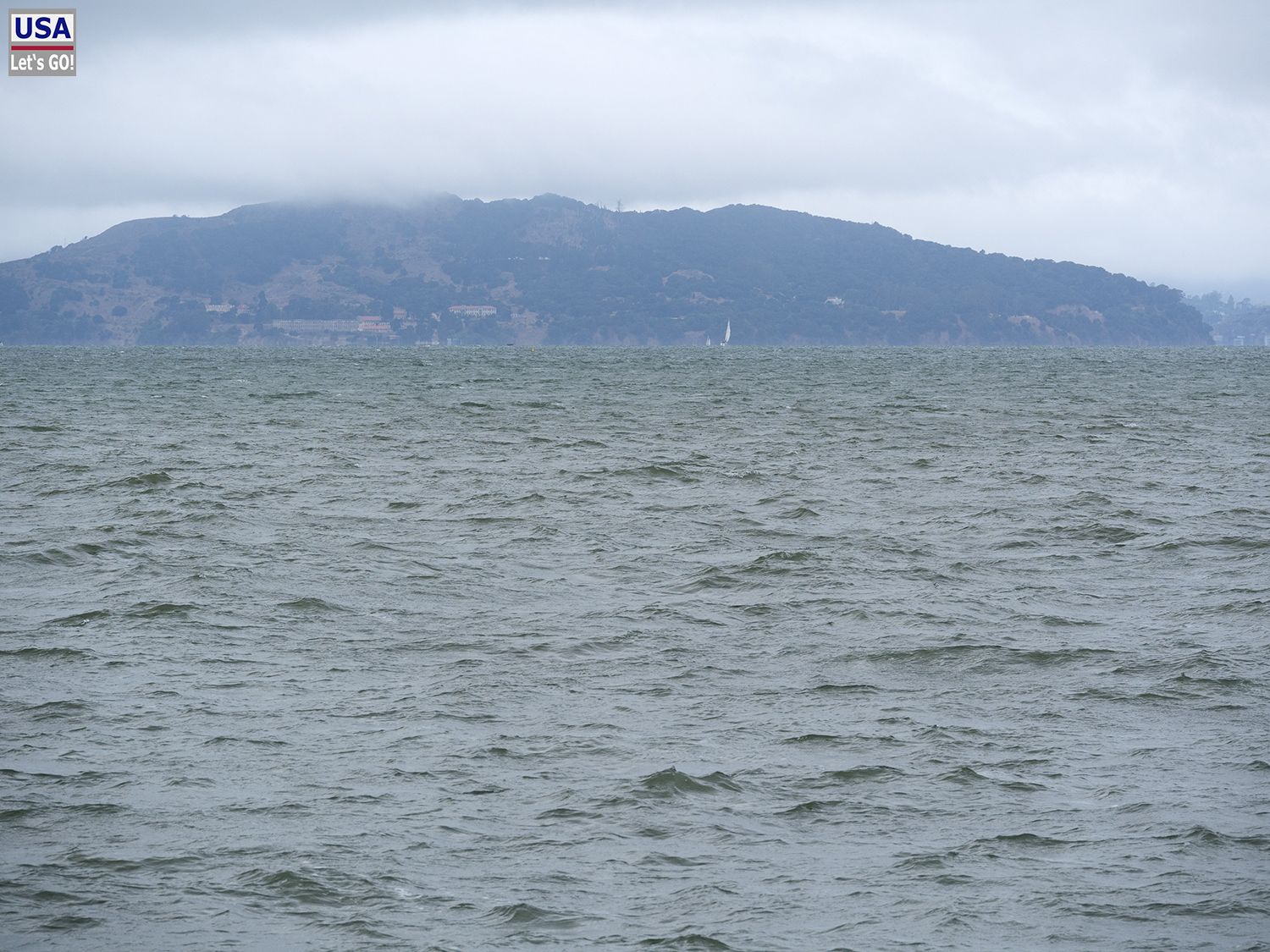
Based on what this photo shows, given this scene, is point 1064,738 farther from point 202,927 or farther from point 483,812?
point 202,927

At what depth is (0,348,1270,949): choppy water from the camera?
29.3 ft

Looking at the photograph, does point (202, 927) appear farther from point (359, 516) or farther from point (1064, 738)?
point (359, 516)

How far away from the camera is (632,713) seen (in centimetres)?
1309

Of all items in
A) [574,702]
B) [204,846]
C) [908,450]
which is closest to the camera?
[204,846]

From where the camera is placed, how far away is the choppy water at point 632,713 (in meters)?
8.92

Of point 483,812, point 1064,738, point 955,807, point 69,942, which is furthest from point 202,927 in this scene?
point 1064,738

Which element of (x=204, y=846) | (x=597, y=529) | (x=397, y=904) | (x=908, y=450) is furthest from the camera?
(x=908, y=450)

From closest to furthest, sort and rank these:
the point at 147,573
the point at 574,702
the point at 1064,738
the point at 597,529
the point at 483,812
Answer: the point at 483,812
the point at 1064,738
the point at 574,702
the point at 147,573
the point at 597,529

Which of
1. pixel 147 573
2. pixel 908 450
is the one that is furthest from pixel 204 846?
pixel 908 450

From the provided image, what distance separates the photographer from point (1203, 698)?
45.0ft

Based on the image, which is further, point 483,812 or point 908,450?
point 908,450

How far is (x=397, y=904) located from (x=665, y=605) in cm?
939

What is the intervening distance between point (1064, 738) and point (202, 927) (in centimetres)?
784

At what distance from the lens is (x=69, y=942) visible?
8.26 meters
